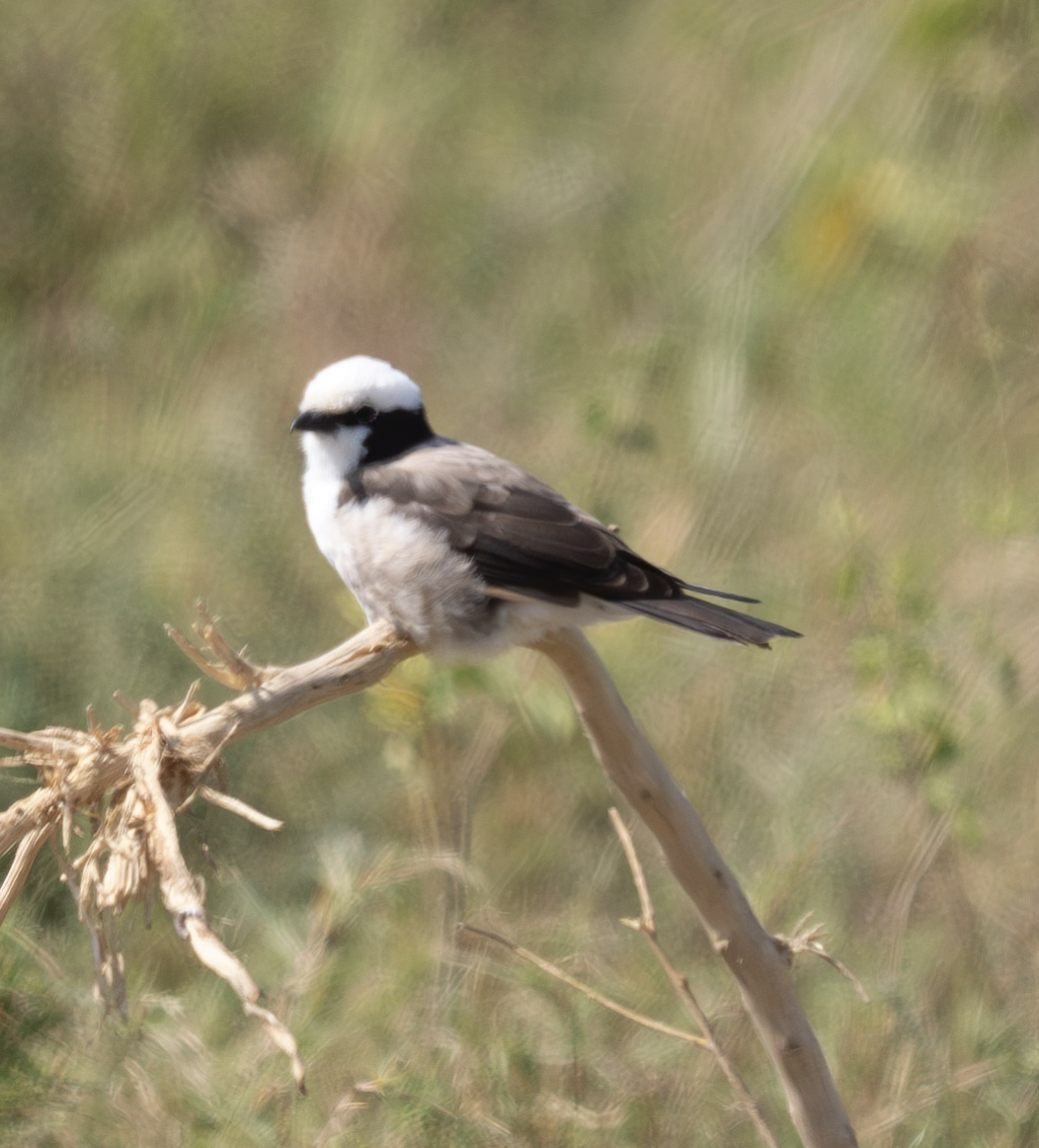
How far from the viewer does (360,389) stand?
2.63 metres

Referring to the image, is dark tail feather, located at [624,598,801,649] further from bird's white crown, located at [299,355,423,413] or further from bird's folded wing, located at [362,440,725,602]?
bird's white crown, located at [299,355,423,413]

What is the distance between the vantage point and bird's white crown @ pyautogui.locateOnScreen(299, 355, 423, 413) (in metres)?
2.63

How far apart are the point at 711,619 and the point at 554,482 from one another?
185cm

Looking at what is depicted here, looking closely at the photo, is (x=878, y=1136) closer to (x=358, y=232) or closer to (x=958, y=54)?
(x=958, y=54)

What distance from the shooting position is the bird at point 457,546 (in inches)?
88.4

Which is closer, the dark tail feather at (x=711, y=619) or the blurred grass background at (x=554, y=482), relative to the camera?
the dark tail feather at (x=711, y=619)

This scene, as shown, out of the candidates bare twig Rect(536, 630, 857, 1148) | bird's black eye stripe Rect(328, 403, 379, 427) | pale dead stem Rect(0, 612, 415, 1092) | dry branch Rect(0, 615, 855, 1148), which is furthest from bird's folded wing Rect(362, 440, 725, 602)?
pale dead stem Rect(0, 612, 415, 1092)

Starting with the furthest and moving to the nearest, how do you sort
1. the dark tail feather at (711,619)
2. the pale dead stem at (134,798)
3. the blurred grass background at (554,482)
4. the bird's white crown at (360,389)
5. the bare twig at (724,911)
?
1. the blurred grass background at (554,482)
2. the bird's white crown at (360,389)
3. the dark tail feather at (711,619)
4. the bare twig at (724,911)
5. the pale dead stem at (134,798)

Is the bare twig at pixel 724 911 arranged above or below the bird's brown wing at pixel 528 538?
below

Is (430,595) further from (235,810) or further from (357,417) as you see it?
(235,810)

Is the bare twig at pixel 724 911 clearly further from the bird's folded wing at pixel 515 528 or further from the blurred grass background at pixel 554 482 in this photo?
the blurred grass background at pixel 554 482

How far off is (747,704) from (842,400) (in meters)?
0.96

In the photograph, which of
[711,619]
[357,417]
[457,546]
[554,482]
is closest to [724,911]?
[711,619]

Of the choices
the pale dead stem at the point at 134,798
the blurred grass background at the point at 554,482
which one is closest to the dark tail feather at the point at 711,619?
the pale dead stem at the point at 134,798
